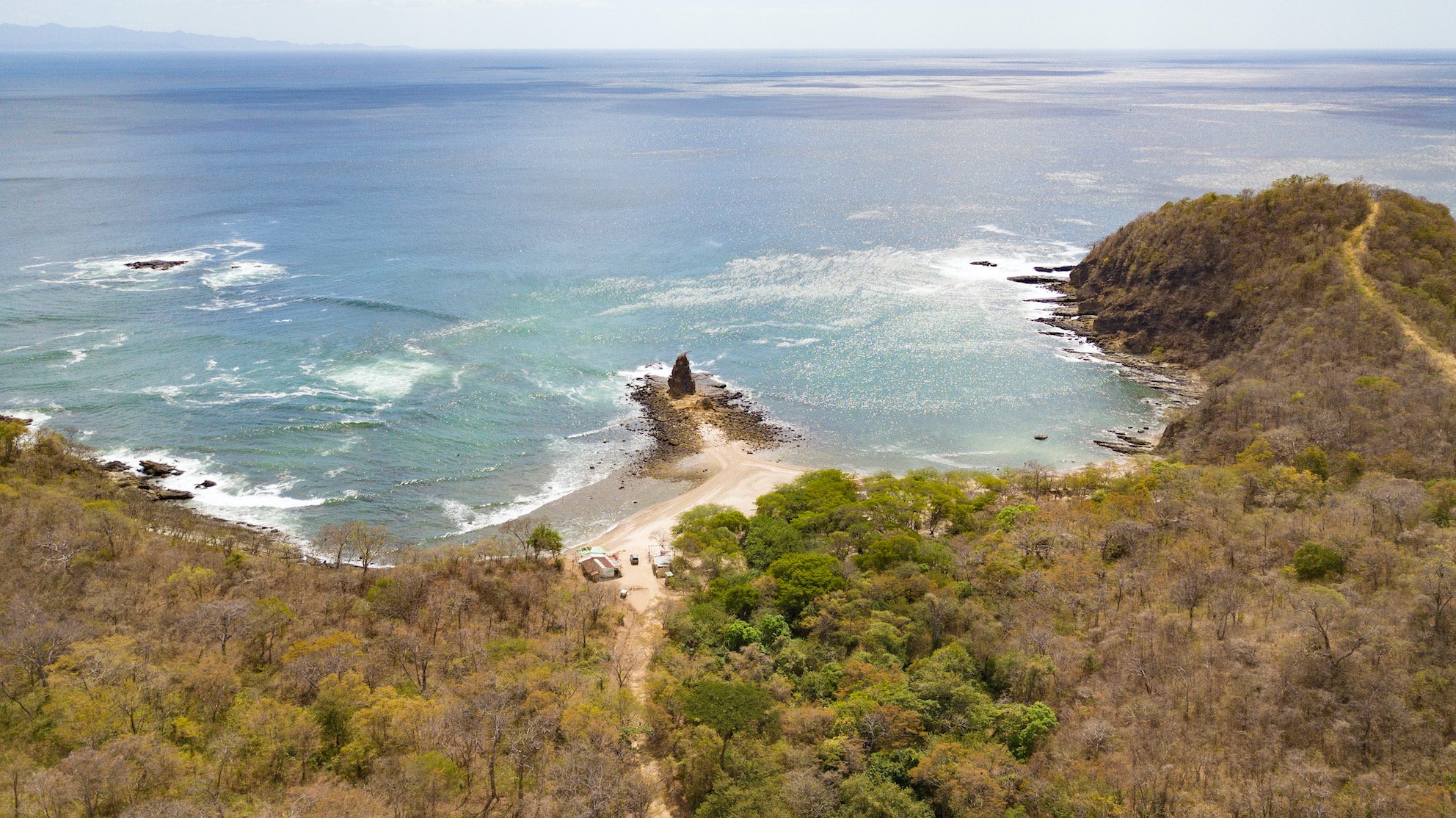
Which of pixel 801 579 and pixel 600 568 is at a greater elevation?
pixel 801 579

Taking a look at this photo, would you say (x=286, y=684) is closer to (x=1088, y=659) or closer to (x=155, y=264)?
(x=1088, y=659)

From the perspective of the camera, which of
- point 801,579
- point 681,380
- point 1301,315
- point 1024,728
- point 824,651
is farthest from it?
point 681,380

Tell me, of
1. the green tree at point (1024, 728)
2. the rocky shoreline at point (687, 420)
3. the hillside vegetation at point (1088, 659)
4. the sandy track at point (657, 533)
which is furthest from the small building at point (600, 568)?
the green tree at point (1024, 728)

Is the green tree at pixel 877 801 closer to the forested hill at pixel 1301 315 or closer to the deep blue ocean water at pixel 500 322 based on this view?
the deep blue ocean water at pixel 500 322

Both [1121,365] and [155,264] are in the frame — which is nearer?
[1121,365]

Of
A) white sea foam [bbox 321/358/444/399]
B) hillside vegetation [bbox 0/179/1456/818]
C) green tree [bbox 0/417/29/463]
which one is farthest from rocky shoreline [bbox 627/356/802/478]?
green tree [bbox 0/417/29/463]

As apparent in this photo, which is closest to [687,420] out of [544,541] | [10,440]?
[544,541]

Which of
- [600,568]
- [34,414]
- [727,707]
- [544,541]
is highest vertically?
[34,414]
